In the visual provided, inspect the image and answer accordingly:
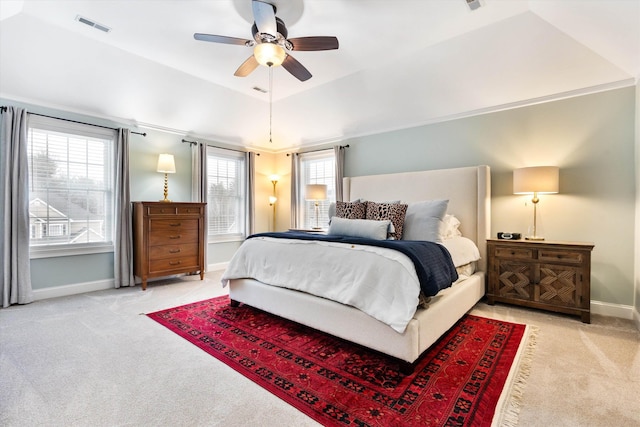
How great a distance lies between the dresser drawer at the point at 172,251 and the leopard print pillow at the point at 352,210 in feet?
7.66

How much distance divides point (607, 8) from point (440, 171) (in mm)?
2132

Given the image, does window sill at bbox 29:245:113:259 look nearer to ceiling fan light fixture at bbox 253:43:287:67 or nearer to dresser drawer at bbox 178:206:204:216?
dresser drawer at bbox 178:206:204:216

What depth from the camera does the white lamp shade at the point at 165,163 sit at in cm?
450

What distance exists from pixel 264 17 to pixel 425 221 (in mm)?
2467

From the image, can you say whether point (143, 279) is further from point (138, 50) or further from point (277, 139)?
point (277, 139)

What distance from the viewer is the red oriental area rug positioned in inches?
65.0

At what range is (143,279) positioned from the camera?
4.18 metres

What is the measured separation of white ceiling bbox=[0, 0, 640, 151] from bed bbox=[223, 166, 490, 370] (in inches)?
37.0

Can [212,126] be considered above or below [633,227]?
above

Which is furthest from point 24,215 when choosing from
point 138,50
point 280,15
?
point 280,15

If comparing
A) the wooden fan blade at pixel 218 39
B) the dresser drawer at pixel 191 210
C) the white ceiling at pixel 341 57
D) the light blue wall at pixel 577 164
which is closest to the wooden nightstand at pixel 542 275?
the light blue wall at pixel 577 164

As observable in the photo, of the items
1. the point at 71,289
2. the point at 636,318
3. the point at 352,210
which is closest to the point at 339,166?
the point at 352,210

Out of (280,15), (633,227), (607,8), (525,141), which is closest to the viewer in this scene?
(607,8)

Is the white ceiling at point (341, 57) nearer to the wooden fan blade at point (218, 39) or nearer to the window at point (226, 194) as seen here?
the wooden fan blade at point (218, 39)
